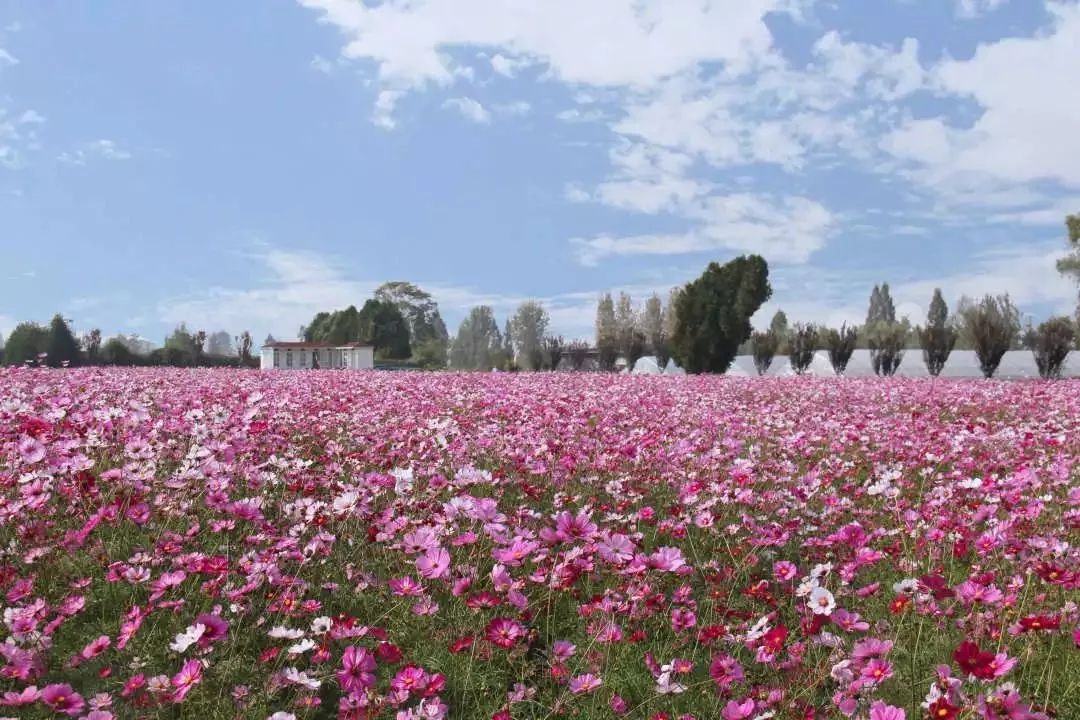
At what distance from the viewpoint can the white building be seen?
57.0 meters

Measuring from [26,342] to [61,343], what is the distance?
350 cm

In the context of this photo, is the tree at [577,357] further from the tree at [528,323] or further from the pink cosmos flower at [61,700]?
the pink cosmos flower at [61,700]

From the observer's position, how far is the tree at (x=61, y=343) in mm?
46438

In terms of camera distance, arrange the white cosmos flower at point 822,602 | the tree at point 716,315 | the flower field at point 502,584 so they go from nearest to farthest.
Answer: the white cosmos flower at point 822,602
the flower field at point 502,584
the tree at point 716,315

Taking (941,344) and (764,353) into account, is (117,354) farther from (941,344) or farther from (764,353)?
(941,344)

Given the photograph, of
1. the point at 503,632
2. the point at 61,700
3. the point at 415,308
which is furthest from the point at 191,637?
the point at 415,308

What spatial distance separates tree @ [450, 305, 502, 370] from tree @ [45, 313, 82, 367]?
24.2 meters

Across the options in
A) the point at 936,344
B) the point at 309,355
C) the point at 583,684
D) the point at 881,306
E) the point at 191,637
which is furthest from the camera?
the point at 881,306

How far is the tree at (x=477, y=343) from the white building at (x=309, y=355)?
6.45 meters

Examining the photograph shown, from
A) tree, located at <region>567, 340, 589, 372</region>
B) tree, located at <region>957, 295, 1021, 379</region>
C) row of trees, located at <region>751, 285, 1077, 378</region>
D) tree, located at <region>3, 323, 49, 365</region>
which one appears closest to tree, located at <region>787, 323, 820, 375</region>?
row of trees, located at <region>751, 285, 1077, 378</region>

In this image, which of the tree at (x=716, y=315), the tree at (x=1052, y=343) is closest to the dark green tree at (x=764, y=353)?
the tree at (x=716, y=315)

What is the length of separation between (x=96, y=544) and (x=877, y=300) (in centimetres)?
10320

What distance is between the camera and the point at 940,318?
280ft

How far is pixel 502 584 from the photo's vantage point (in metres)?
2.84
